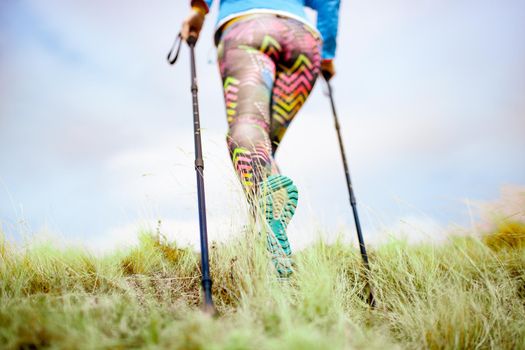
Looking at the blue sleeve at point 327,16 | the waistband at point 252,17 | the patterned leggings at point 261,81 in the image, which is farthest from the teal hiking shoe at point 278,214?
the blue sleeve at point 327,16

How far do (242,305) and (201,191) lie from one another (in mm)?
497

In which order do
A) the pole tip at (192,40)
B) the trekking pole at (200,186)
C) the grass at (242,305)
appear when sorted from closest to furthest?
the grass at (242,305) < the trekking pole at (200,186) < the pole tip at (192,40)

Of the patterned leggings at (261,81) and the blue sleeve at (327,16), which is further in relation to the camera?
the blue sleeve at (327,16)

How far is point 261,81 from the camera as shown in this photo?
153 cm

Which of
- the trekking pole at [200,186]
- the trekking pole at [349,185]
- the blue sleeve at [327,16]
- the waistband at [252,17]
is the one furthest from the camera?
the trekking pole at [349,185]

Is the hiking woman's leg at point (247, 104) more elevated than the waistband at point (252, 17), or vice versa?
the waistband at point (252, 17)

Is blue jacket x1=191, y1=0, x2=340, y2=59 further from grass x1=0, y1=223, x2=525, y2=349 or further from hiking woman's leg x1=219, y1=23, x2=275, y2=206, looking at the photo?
grass x1=0, y1=223, x2=525, y2=349

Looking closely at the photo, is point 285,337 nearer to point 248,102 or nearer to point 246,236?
point 246,236

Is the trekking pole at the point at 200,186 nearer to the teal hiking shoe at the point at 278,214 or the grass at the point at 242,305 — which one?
the grass at the point at 242,305

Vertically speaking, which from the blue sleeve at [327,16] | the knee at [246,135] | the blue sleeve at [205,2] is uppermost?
the blue sleeve at [327,16]

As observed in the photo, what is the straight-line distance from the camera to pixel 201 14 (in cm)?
171

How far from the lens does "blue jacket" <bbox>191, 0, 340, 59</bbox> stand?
1.62m

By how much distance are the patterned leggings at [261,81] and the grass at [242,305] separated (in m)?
0.39

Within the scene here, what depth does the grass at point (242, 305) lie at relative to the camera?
2.23ft
